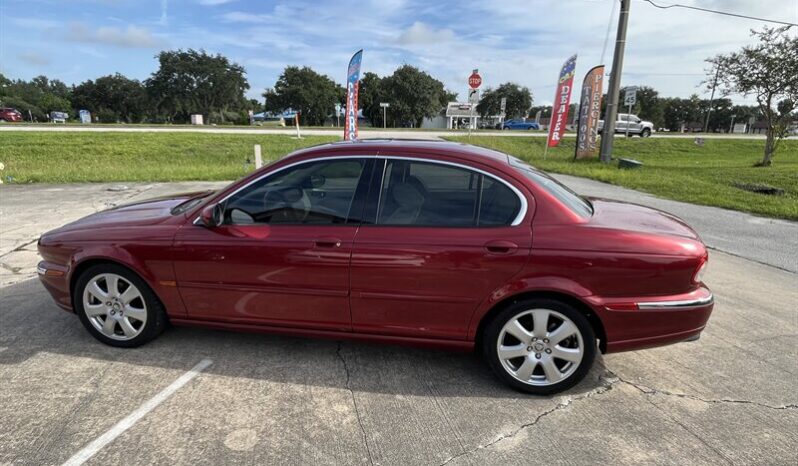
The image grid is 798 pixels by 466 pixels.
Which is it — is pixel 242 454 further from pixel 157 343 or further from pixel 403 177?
pixel 403 177

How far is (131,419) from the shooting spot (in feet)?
8.79

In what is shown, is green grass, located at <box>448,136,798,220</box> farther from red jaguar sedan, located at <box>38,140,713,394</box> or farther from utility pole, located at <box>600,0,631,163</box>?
red jaguar sedan, located at <box>38,140,713,394</box>

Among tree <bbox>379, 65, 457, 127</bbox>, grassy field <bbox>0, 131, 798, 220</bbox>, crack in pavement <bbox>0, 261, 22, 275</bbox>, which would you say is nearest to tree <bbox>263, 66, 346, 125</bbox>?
tree <bbox>379, 65, 457, 127</bbox>

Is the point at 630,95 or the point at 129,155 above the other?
the point at 630,95

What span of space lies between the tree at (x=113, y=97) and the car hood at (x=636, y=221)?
9138 centimetres

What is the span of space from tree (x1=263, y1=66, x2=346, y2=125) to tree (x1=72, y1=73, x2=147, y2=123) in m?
27.0

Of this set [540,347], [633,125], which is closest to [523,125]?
[633,125]

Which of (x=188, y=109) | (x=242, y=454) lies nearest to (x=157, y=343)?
(x=242, y=454)

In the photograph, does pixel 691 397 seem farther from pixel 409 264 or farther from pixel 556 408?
pixel 409 264

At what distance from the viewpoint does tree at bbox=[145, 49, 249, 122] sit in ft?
221

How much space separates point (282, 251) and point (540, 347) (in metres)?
1.81

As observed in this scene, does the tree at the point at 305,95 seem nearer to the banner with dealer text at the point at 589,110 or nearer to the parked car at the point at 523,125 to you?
the parked car at the point at 523,125

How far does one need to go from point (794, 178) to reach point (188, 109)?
72.7 m

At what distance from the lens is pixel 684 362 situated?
344cm
